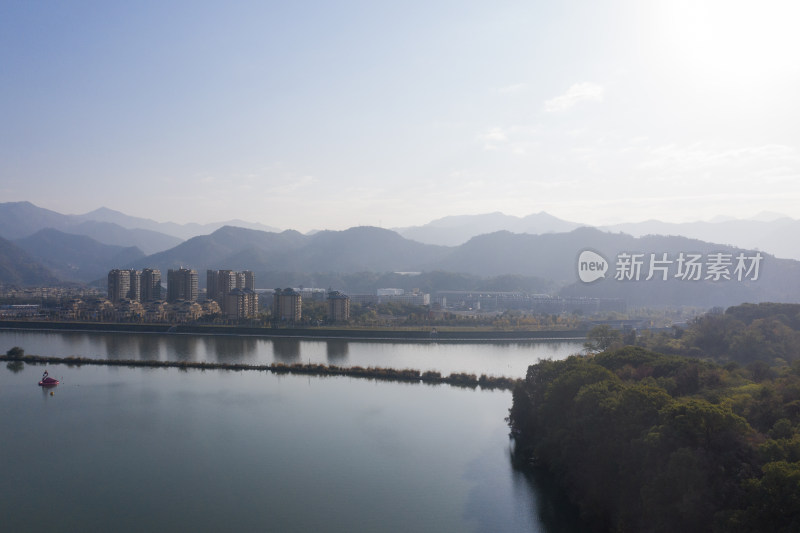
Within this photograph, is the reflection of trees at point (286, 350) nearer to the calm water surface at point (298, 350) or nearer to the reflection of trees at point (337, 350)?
the calm water surface at point (298, 350)

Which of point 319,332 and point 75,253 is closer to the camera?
point 319,332

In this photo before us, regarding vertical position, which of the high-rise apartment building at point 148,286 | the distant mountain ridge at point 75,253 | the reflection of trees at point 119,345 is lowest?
the reflection of trees at point 119,345

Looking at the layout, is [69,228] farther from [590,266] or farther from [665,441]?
[665,441]

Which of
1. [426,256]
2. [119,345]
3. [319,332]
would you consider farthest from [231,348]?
[426,256]

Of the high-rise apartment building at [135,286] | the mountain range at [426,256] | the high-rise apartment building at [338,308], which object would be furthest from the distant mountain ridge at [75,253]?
the high-rise apartment building at [338,308]

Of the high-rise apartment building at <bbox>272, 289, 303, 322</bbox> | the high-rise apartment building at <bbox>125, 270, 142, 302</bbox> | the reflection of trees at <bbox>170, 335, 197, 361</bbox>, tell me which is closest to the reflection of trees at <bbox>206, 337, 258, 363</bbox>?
the reflection of trees at <bbox>170, 335, 197, 361</bbox>

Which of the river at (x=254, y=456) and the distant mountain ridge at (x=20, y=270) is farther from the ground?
the distant mountain ridge at (x=20, y=270)

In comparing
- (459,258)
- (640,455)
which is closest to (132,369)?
(640,455)
